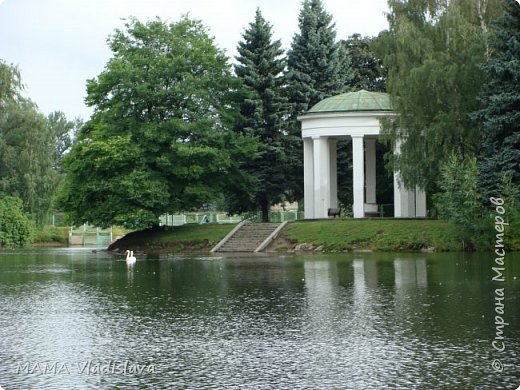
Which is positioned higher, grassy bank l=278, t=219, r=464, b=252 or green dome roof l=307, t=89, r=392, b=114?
green dome roof l=307, t=89, r=392, b=114

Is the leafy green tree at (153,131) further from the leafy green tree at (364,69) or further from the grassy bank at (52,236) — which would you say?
the grassy bank at (52,236)

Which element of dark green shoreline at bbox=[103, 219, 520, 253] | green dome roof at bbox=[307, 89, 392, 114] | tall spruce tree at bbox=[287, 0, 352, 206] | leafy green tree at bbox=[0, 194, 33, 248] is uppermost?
tall spruce tree at bbox=[287, 0, 352, 206]

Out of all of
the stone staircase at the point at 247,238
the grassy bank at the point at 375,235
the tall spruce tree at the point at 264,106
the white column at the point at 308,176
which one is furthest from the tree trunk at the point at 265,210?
the grassy bank at the point at 375,235

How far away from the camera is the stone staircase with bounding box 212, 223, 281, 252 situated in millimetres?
53000

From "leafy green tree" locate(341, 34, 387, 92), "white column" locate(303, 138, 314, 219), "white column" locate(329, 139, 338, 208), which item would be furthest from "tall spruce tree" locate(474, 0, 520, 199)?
"leafy green tree" locate(341, 34, 387, 92)

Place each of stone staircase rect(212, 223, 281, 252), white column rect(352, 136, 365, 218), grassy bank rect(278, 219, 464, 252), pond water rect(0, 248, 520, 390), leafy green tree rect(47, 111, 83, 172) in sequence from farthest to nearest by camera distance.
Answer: leafy green tree rect(47, 111, 83, 172) → white column rect(352, 136, 365, 218) → stone staircase rect(212, 223, 281, 252) → grassy bank rect(278, 219, 464, 252) → pond water rect(0, 248, 520, 390)

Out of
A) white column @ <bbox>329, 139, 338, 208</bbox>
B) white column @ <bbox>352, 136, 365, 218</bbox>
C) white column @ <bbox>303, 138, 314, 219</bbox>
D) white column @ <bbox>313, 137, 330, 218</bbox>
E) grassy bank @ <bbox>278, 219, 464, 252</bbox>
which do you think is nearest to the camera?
grassy bank @ <bbox>278, 219, 464, 252</bbox>

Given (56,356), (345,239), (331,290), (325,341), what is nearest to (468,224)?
(345,239)

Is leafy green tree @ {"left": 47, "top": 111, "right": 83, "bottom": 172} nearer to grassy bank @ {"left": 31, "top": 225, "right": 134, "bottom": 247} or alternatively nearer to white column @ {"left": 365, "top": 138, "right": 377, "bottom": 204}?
grassy bank @ {"left": 31, "top": 225, "right": 134, "bottom": 247}

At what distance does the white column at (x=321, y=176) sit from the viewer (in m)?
57.8

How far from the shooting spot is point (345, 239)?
49812mm

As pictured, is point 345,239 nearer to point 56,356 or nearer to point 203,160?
point 203,160

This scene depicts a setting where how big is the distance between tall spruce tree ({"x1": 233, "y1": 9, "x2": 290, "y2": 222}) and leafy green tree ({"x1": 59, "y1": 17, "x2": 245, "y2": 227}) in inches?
63.9

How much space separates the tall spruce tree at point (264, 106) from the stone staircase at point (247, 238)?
16.6 ft
